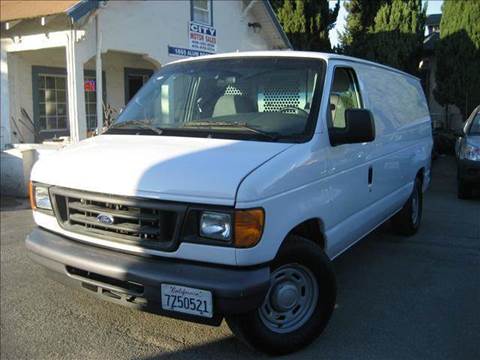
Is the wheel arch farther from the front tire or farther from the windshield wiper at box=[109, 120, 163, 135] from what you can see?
the windshield wiper at box=[109, 120, 163, 135]

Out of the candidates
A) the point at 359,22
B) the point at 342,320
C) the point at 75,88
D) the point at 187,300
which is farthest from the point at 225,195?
the point at 359,22

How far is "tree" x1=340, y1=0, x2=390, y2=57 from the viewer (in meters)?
18.2

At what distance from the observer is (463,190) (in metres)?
9.37

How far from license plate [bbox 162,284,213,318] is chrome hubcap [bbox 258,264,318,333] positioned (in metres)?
0.47

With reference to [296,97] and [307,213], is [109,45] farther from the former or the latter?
[307,213]

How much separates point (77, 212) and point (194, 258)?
98 cm

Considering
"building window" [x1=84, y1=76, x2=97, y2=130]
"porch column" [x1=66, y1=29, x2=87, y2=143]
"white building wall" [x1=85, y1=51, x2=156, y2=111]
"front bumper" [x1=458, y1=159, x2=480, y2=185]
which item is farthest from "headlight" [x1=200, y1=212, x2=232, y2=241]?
"white building wall" [x1=85, y1=51, x2=156, y2=111]

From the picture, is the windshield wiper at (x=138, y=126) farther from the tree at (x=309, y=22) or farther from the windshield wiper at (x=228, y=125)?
the tree at (x=309, y=22)

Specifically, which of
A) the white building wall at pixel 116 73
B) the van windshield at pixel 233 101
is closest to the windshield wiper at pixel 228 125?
the van windshield at pixel 233 101

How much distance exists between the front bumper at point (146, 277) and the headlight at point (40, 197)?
1.06ft

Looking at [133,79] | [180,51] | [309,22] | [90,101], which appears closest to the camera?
[180,51]

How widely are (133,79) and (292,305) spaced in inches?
462

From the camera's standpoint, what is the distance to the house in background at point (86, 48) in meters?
10.1

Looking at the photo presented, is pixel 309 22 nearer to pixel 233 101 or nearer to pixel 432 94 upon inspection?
pixel 432 94
